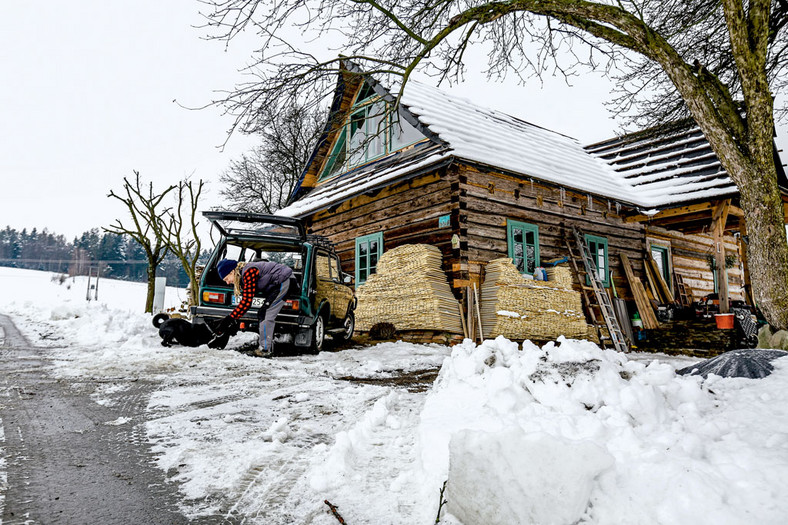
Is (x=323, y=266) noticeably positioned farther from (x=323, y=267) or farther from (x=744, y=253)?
(x=744, y=253)

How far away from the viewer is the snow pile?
1592 millimetres

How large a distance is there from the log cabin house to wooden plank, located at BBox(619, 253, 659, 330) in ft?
0.63

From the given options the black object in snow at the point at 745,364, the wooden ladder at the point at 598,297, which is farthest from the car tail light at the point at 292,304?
the wooden ladder at the point at 598,297

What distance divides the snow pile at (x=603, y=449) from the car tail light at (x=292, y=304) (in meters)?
5.02

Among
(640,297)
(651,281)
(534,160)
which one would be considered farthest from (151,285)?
(651,281)

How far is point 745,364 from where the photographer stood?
10.6ft

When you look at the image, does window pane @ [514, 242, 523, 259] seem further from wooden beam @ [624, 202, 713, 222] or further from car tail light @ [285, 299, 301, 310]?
car tail light @ [285, 299, 301, 310]

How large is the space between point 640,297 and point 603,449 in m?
13.0

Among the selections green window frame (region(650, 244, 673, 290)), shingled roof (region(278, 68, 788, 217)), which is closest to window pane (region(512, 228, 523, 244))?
shingled roof (region(278, 68, 788, 217))

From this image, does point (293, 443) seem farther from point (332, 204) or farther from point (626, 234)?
point (626, 234)

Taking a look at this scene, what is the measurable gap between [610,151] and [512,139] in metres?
6.97

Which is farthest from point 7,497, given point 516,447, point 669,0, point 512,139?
point 512,139

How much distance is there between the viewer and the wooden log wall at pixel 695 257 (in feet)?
52.3

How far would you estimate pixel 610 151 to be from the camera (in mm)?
18109
